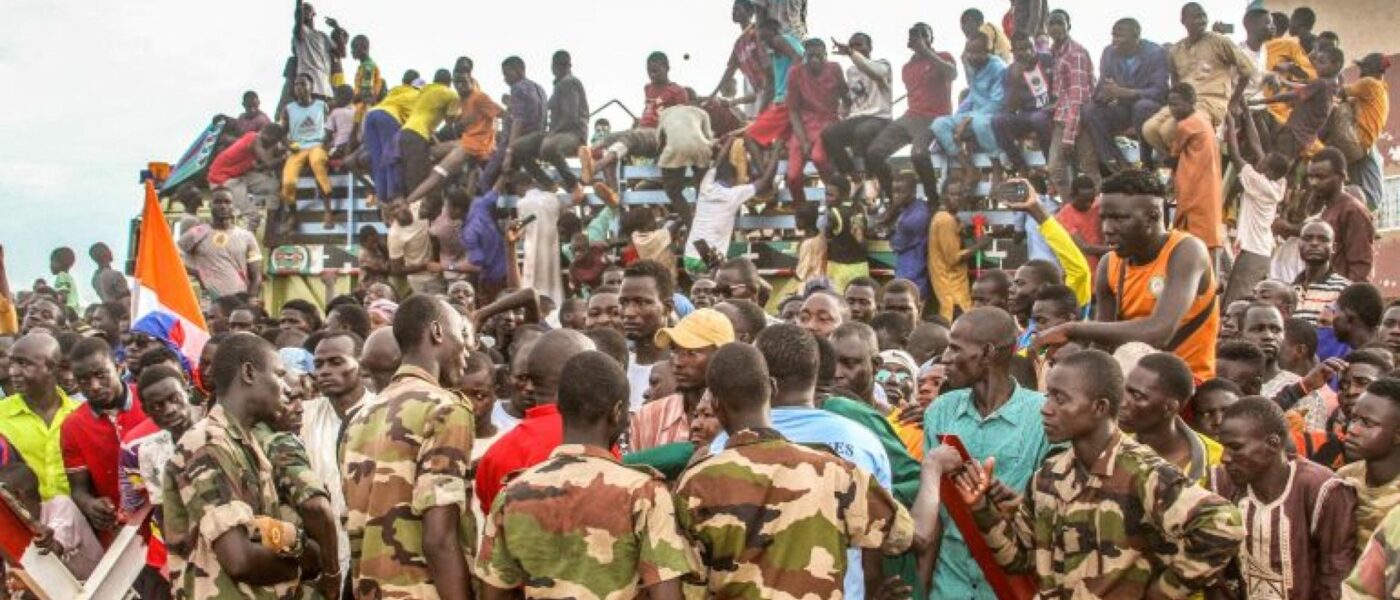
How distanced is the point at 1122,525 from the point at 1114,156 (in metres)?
8.35

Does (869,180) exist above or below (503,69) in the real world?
below

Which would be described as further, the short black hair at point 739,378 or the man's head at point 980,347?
the man's head at point 980,347

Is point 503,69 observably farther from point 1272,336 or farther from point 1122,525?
point 1122,525

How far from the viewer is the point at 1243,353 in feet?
23.4

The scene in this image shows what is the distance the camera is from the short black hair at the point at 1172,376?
5402 millimetres

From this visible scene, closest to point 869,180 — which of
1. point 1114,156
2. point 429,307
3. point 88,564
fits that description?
point 1114,156

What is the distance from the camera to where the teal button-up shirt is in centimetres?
552

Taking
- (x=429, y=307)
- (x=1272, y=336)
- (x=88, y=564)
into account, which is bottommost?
(x=88, y=564)

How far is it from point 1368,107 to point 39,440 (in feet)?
32.5

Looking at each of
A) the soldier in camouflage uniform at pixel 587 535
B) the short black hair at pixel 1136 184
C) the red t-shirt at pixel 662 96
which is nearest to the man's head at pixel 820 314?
the short black hair at pixel 1136 184

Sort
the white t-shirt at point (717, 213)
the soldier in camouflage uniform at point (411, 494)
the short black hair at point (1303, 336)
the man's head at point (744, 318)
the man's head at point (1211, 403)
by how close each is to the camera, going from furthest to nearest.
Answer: the white t-shirt at point (717, 213)
the short black hair at point (1303, 336)
the man's head at point (744, 318)
the man's head at point (1211, 403)
the soldier in camouflage uniform at point (411, 494)

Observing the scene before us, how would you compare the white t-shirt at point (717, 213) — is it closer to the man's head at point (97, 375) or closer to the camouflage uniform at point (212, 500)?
the man's head at point (97, 375)

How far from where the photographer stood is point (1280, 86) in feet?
42.7

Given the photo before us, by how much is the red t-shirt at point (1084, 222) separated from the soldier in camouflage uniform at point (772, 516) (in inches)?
294
